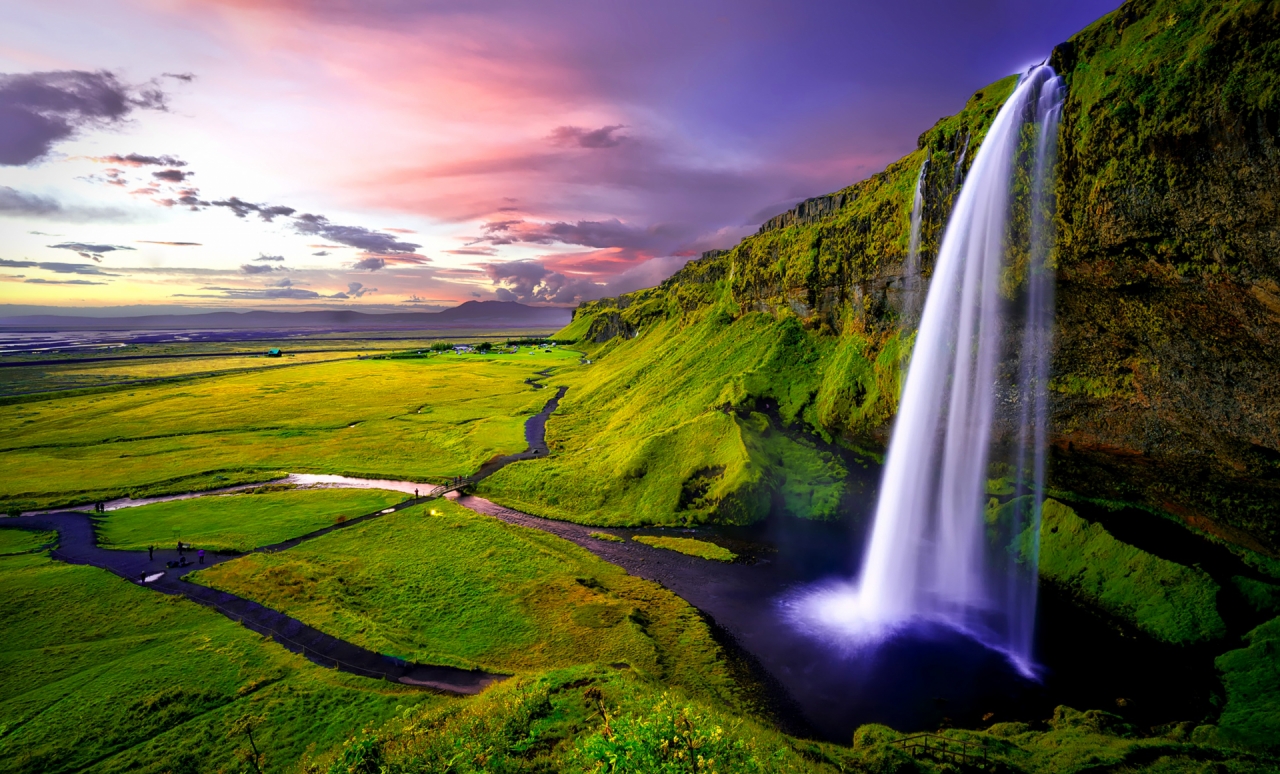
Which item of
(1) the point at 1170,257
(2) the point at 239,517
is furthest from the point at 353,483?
(1) the point at 1170,257

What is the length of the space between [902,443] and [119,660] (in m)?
58.9

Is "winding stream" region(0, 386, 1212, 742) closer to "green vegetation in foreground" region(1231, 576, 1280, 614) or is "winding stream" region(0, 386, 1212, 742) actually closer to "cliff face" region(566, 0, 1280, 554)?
"green vegetation in foreground" region(1231, 576, 1280, 614)

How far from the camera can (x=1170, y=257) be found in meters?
26.2

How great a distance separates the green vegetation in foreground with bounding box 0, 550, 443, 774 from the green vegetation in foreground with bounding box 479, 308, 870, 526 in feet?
93.0

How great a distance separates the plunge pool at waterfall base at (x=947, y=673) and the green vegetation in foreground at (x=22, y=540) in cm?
6343

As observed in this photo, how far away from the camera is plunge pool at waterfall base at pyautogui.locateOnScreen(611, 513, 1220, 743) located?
25344mm

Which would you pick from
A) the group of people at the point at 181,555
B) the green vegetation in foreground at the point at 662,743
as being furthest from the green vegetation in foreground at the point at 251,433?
the green vegetation in foreground at the point at 662,743

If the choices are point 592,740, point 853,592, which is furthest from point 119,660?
point 853,592

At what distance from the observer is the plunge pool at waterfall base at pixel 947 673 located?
25344 millimetres

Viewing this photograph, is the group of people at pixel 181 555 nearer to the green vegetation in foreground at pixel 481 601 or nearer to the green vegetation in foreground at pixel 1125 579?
the green vegetation in foreground at pixel 481 601

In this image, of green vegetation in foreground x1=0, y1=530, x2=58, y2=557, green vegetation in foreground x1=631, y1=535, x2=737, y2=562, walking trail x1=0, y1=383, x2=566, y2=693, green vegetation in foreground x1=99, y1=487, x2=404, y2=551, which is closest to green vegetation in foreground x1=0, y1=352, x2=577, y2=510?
walking trail x1=0, y1=383, x2=566, y2=693

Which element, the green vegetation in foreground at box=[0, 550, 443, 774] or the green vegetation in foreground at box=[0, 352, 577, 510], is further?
the green vegetation in foreground at box=[0, 352, 577, 510]

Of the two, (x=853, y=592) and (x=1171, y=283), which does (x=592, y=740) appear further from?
(x=1171, y=283)

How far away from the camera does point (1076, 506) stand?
3791 cm
